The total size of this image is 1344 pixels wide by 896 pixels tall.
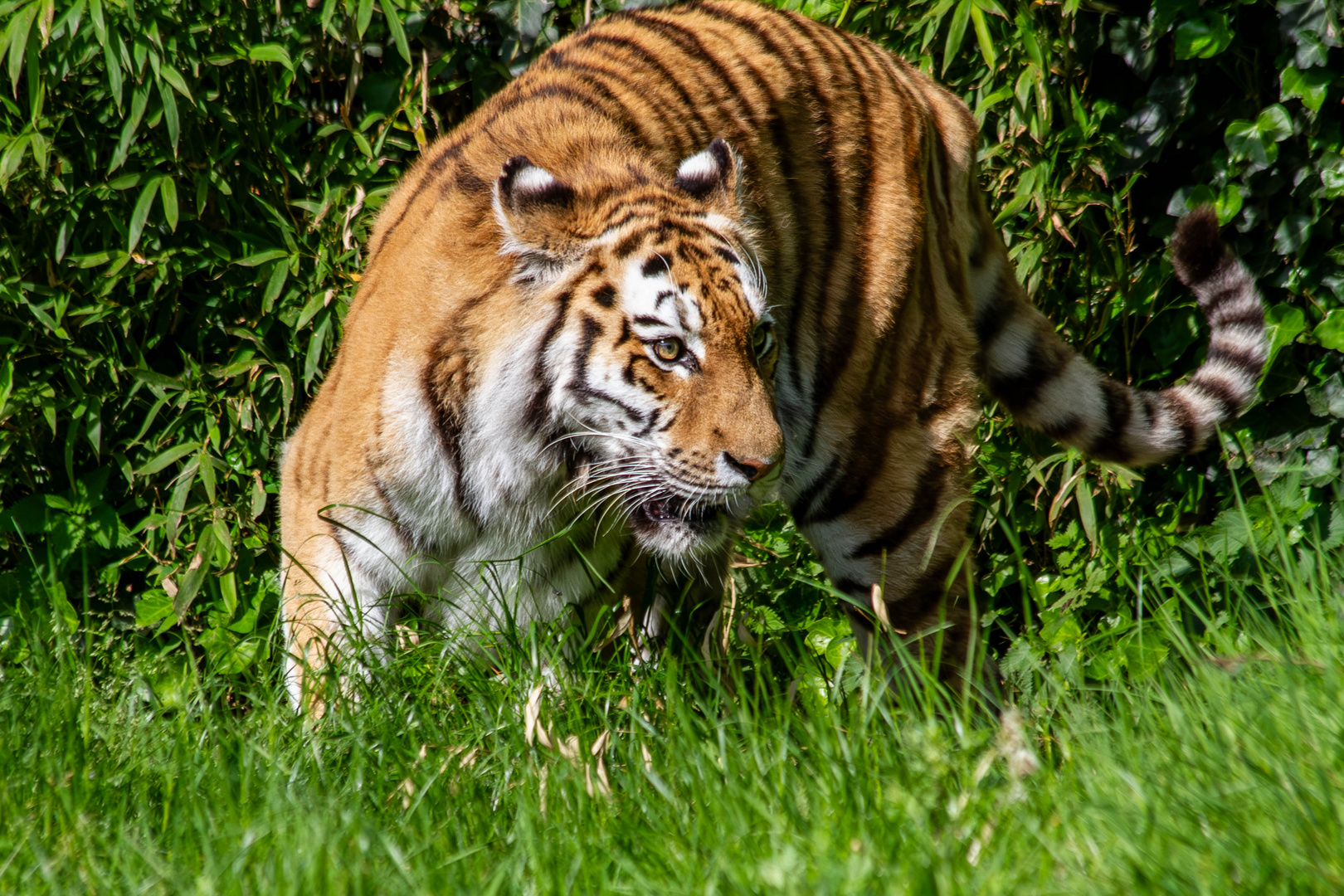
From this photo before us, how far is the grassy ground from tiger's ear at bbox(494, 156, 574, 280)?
2.31 ft

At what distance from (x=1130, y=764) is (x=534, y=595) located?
1320mm

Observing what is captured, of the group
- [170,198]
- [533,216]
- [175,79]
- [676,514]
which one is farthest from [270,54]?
[676,514]

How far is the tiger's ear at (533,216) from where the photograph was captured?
2197 mm

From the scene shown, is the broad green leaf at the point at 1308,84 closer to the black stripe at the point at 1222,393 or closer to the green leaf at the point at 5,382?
the black stripe at the point at 1222,393

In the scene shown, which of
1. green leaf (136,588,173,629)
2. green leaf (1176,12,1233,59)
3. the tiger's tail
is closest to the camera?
the tiger's tail

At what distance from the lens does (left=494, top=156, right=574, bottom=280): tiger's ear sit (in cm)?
220

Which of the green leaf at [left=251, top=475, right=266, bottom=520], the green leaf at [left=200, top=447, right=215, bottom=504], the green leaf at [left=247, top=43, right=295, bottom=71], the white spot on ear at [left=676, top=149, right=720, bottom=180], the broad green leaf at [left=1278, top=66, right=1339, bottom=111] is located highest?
the broad green leaf at [left=1278, top=66, right=1339, bottom=111]

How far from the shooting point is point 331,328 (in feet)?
10.9

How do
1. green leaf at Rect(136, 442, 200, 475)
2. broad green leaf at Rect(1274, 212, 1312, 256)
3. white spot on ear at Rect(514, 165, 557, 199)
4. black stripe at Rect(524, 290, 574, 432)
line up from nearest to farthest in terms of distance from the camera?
white spot on ear at Rect(514, 165, 557, 199)
black stripe at Rect(524, 290, 574, 432)
broad green leaf at Rect(1274, 212, 1312, 256)
green leaf at Rect(136, 442, 200, 475)

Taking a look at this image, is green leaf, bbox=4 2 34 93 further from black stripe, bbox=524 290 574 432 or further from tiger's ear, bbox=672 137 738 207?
tiger's ear, bbox=672 137 738 207

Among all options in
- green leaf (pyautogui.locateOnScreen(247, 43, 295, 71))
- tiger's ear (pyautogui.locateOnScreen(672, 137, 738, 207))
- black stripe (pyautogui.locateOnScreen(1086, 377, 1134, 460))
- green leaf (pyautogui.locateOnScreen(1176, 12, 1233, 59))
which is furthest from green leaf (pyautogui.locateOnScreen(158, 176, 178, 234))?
green leaf (pyautogui.locateOnScreen(1176, 12, 1233, 59))

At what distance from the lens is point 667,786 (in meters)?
1.66

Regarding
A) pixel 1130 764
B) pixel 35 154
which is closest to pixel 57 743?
pixel 1130 764

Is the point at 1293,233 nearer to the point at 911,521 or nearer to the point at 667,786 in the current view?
the point at 911,521
